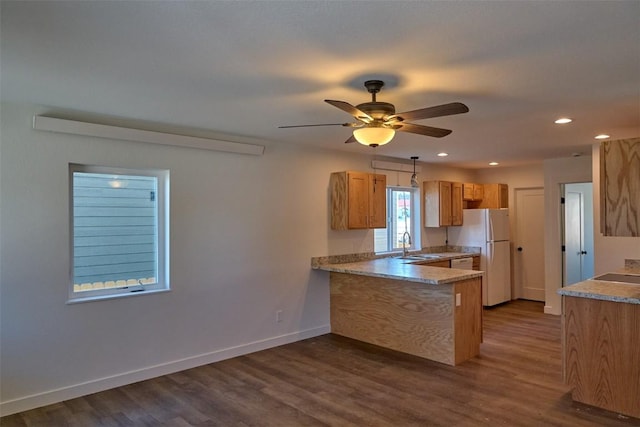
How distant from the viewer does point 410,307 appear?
440cm

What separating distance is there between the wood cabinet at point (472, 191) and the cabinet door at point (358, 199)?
244cm

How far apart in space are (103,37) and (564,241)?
625 centimetres

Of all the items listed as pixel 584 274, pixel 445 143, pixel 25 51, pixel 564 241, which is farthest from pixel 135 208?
pixel 584 274

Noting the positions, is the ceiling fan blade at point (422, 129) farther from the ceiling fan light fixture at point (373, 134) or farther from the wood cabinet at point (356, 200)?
the wood cabinet at point (356, 200)

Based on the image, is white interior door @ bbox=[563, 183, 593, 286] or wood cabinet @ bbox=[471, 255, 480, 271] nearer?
white interior door @ bbox=[563, 183, 593, 286]

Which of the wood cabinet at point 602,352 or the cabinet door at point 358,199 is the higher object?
the cabinet door at point 358,199

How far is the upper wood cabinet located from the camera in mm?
2984

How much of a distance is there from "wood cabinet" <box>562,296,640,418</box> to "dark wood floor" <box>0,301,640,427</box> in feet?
0.37

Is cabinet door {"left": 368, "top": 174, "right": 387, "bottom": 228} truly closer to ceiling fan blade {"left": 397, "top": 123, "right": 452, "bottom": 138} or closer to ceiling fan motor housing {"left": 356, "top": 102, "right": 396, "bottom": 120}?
ceiling fan blade {"left": 397, "top": 123, "right": 452, "bottom": 138}

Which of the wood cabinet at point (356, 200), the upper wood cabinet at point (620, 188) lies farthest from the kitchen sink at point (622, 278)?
the wood cabinet at point (356, 200)

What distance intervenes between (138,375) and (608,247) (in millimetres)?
5127

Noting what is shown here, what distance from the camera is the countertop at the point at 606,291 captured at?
2.95 meters

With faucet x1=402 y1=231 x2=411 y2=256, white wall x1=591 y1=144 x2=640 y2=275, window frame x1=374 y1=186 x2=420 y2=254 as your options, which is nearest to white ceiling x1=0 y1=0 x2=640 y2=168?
white wall x1=591 y1=144 x2=640 y2=275

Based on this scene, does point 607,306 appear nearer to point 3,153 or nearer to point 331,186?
point 331,186
